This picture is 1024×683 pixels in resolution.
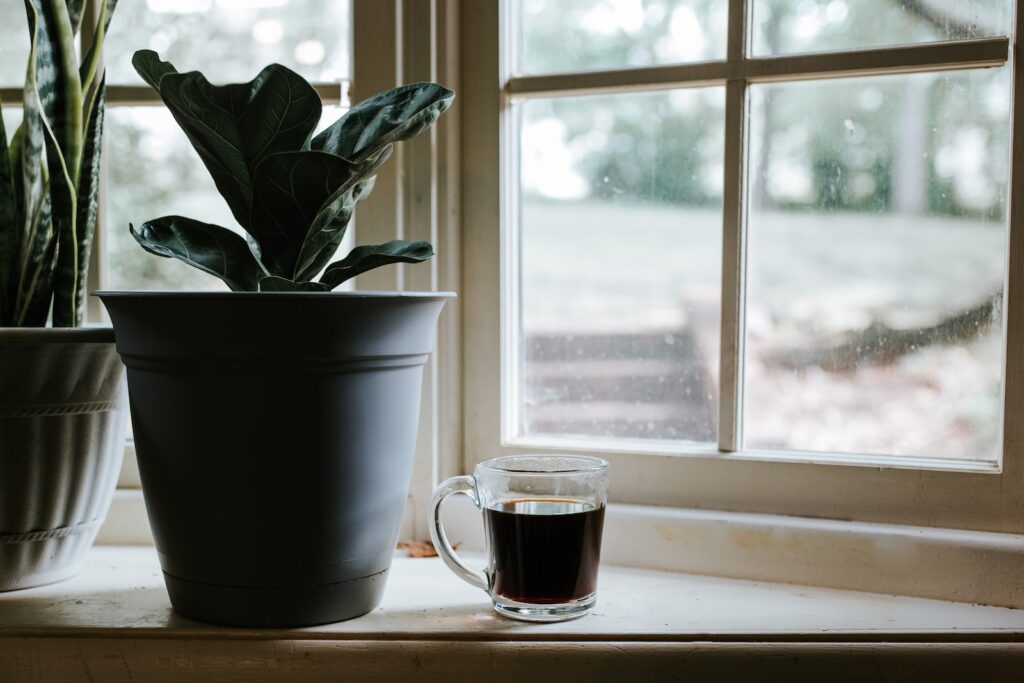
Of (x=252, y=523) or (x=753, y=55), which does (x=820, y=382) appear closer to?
(x=753, y=55)

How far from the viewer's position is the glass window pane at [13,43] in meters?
1.07

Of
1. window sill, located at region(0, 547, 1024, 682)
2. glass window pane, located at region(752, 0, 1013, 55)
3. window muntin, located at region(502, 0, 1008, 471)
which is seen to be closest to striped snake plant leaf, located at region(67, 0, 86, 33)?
window muntin, located at region(502, 0, 1008, 471)

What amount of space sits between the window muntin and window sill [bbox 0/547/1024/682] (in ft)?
0.59

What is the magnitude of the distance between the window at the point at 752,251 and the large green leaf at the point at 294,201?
30 centimetres

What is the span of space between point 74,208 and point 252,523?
36cm

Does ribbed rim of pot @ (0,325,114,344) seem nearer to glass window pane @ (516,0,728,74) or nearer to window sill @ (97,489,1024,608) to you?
window sill @ (97,489,1024,608)

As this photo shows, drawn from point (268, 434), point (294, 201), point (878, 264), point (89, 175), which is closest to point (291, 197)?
point (294, 201)

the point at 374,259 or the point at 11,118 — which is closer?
the point at 374,259

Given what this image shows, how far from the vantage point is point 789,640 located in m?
0.73

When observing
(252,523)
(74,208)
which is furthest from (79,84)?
(252,523)

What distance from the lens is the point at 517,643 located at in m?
0.74

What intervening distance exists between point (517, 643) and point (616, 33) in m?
0.63

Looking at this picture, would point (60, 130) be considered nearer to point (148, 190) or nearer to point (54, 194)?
point (54, 194)

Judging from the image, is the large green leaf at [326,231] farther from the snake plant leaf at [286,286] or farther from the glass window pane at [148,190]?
the glass window pane at [148,190]
